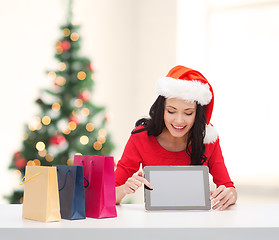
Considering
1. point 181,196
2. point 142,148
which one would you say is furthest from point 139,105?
point 181,196

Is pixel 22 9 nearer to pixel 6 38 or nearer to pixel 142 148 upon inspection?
pixel 6 38

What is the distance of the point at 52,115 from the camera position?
11.1 feet

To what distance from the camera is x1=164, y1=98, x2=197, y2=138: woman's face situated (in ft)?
6.06

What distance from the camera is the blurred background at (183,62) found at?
382cm

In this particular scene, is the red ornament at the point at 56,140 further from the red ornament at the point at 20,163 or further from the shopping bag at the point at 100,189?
the shopping bag at the point at 100,189

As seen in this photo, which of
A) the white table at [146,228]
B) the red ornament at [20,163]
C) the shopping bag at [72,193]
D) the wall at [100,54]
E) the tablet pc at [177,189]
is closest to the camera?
the white table at [146,228]

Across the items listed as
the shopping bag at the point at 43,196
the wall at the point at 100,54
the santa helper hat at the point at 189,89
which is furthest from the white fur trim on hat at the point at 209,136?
the wall at the point at 100,54

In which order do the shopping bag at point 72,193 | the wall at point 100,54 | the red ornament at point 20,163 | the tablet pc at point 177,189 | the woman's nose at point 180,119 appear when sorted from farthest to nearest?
the wall at point 100,54, the red ornament at point 20,163, the woman's nose at point 180,119, the tablet pc at point 177,189, the shopping bag at point 72,193

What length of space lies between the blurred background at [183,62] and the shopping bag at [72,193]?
250 cm

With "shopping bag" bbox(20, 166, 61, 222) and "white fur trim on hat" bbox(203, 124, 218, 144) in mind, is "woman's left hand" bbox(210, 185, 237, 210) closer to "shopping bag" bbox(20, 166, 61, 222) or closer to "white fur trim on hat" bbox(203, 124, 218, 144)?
"white fur trim on hat" bbox(203, 124, 218, 144)

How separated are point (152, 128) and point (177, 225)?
91 centimetres

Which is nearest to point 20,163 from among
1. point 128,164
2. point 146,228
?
point 128,164

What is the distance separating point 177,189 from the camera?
1.49 m

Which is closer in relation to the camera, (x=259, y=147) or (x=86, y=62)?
(x=86, y=62)
